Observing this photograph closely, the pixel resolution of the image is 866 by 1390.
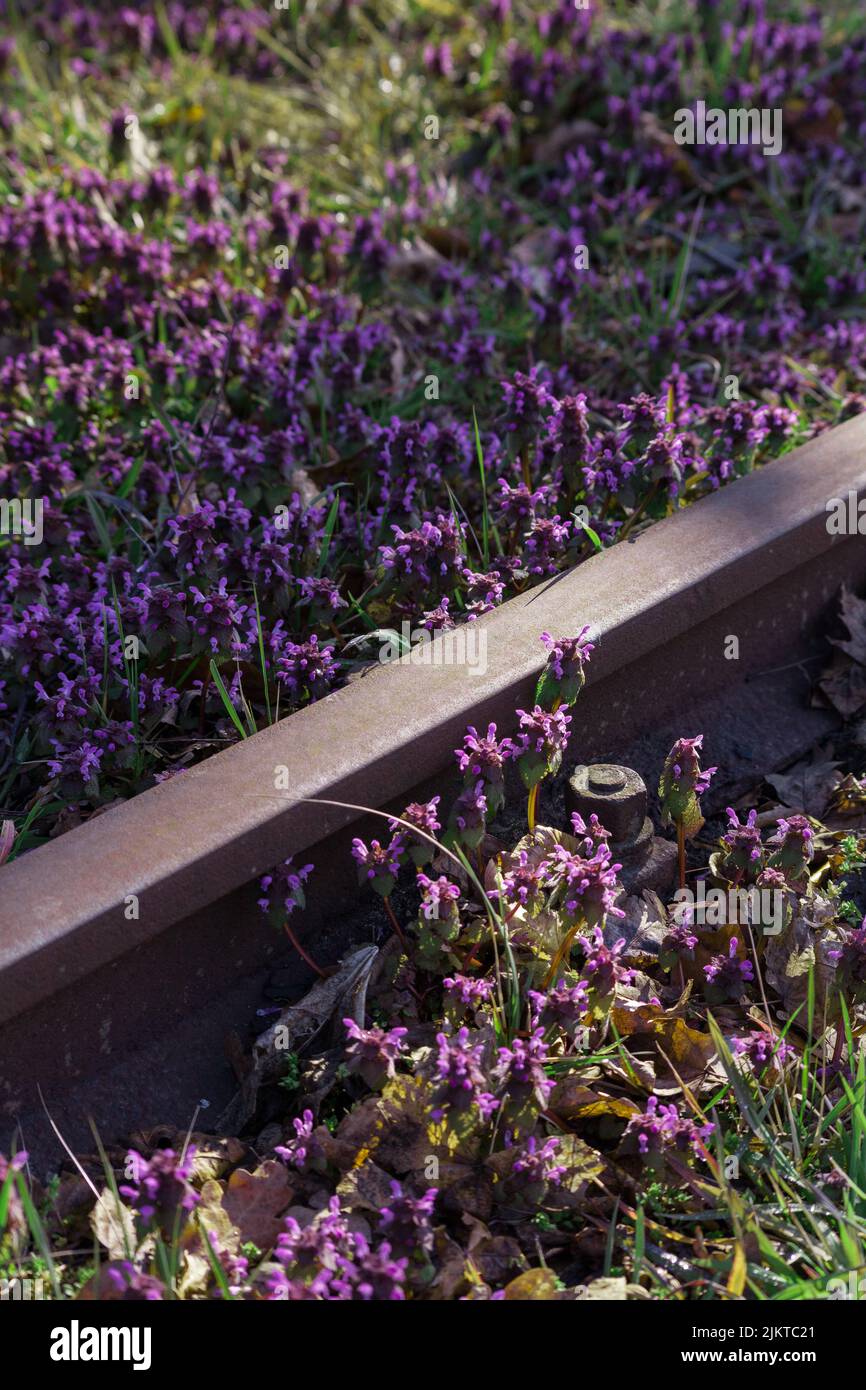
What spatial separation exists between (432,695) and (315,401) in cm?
145

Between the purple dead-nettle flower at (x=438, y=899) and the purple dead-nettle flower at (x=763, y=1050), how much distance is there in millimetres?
542

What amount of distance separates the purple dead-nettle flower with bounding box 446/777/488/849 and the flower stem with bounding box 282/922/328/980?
0.35 m

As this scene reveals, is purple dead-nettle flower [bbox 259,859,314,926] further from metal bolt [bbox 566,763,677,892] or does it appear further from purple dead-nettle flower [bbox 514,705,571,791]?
metal bolt [bbox 566,763,677,892]

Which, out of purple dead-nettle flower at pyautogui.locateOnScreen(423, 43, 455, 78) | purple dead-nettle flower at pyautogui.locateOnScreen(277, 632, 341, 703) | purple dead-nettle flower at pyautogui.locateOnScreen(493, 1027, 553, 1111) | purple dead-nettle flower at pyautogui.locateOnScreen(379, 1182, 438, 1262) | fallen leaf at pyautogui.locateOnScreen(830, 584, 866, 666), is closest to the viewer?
purple dead-nettle flower at pyautogui.locateOnScreen(379, 1182, 438, 1262)

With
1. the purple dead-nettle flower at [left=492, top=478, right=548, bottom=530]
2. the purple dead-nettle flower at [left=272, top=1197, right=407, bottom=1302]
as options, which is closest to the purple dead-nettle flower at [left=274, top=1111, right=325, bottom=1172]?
the purple dead-nettle flower at [left=272, top=1197, right=407, bottom=1302]

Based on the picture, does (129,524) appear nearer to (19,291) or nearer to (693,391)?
(19,291)

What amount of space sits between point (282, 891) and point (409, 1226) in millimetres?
661

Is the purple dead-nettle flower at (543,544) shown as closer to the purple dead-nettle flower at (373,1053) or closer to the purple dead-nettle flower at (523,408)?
the purple dead-nettle flower at (523,408)

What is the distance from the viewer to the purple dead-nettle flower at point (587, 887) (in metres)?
2.57

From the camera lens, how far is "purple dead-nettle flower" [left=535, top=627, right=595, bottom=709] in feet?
9.31

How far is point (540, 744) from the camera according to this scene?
2783 mm

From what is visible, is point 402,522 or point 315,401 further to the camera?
point 315,401

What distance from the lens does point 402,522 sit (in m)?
3.57
